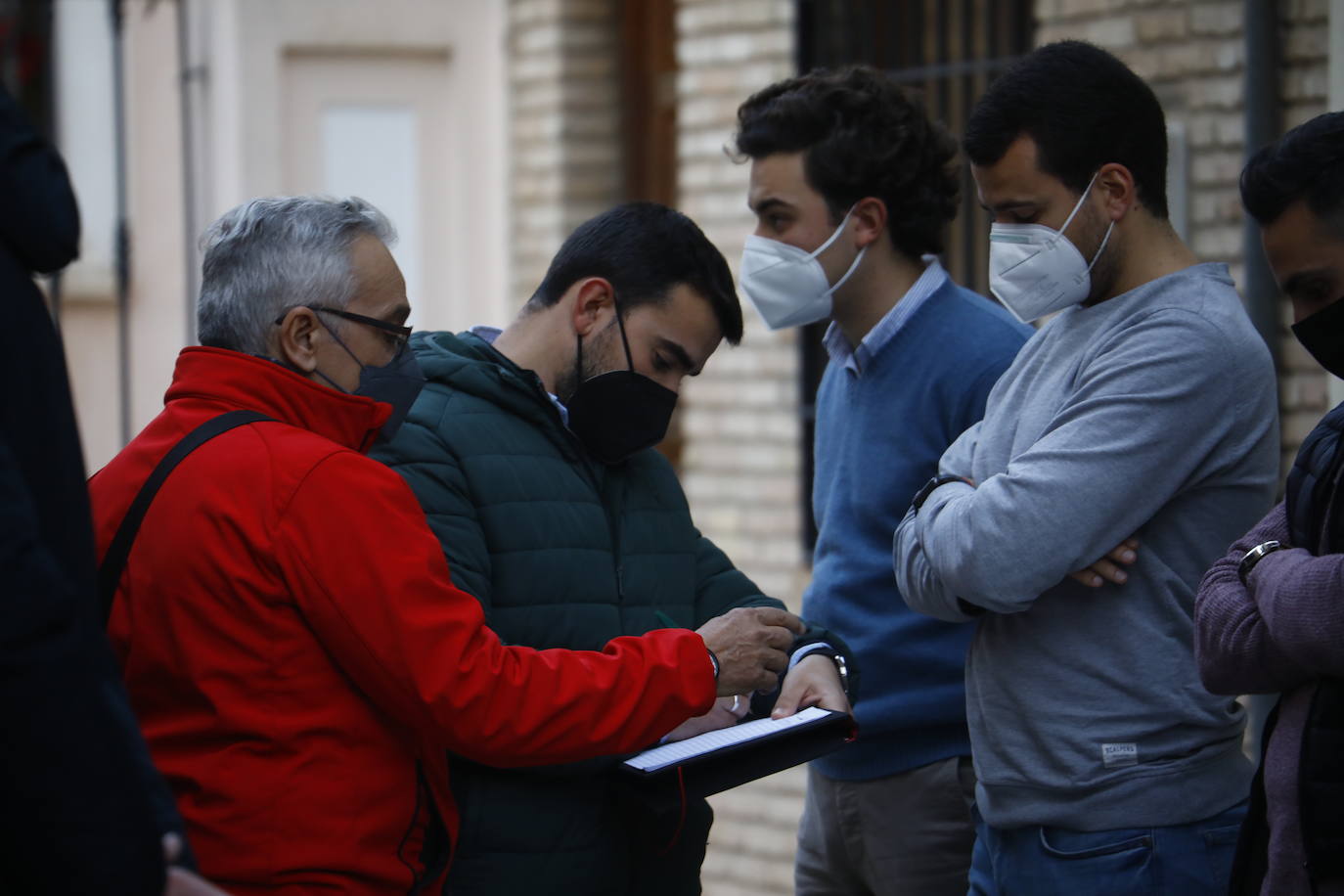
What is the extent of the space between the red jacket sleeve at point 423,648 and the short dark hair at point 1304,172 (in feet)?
3.49

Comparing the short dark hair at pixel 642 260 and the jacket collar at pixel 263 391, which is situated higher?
the short dark hair at pixel 642 260

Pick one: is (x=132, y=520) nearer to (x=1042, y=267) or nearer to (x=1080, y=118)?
(x=1042, y=267)

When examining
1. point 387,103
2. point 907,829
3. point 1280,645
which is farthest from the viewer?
point 387,103

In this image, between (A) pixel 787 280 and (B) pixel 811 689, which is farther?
(A) pixel 787 280

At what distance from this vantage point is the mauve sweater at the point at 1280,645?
1852 millimetres

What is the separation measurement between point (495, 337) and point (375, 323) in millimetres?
530

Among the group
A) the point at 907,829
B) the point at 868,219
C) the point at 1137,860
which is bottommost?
the point at 907,829

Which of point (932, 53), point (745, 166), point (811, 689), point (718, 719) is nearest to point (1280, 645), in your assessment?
point (811, 689)

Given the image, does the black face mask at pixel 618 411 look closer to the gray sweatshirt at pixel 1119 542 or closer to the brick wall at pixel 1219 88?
the gray sweatshirt at pixel 1119 542

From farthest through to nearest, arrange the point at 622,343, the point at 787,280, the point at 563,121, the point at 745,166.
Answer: the point at 563,121
the point at 745,166
the point at 787,280
the point at 622,343

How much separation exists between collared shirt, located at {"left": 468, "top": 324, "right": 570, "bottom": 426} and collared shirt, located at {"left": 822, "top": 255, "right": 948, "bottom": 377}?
0.68m

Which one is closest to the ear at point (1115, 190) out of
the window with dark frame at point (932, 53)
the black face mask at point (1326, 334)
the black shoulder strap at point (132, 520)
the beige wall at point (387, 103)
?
the black face mask at point (1326, 334)

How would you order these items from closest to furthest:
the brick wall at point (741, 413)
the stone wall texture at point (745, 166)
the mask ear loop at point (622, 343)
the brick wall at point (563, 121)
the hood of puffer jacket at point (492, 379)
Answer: the hood of puffer jacket at point (492, 379), the mask ear loop at point (622, 343), the stone wall texture at point (745, 166), the brick wall at point (741, 413), the brick wall at point (563, 121)

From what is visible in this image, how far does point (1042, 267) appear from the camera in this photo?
2387 mm
